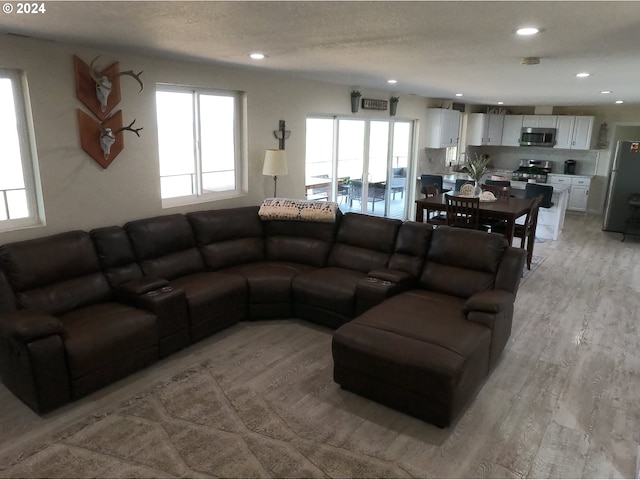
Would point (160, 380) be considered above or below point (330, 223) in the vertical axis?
below

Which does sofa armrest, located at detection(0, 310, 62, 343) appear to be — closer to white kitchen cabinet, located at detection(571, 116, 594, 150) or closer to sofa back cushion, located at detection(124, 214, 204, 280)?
sofa back cushion, located at detection(124, 214, 204, 280)

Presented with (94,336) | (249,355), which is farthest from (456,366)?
(94,336)

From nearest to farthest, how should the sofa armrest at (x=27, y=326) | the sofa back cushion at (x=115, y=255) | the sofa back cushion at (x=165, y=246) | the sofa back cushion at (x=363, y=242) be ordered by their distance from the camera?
the sofa armrest at (x=27, y=326)
the sofa back cushion at (x=115, y=255)
the sofa back cushion at (x=165, y=246)
the sofa back cushion at (x=363, y=242)

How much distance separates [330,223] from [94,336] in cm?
252

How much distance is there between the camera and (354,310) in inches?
151

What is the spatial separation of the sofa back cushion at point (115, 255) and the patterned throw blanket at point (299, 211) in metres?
1.47

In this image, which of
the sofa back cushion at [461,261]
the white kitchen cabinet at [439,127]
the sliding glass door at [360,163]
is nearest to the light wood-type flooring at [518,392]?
the sofa back cushion at [461,261]

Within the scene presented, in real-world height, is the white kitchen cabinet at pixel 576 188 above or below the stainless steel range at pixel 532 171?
below

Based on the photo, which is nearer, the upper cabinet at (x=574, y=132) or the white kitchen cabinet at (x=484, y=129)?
the upper cabinet at (x=574, y=132)

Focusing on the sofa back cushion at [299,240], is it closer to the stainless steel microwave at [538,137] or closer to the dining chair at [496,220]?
the dining chair at [496,220]

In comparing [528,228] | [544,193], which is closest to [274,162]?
[528,228]

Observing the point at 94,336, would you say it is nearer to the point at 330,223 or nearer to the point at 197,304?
the point at 197,304

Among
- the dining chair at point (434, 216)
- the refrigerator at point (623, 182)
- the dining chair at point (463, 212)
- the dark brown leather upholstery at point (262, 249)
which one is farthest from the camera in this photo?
the refrigerator at point (623, 182)

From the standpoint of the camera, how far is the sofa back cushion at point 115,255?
3.58 meters
